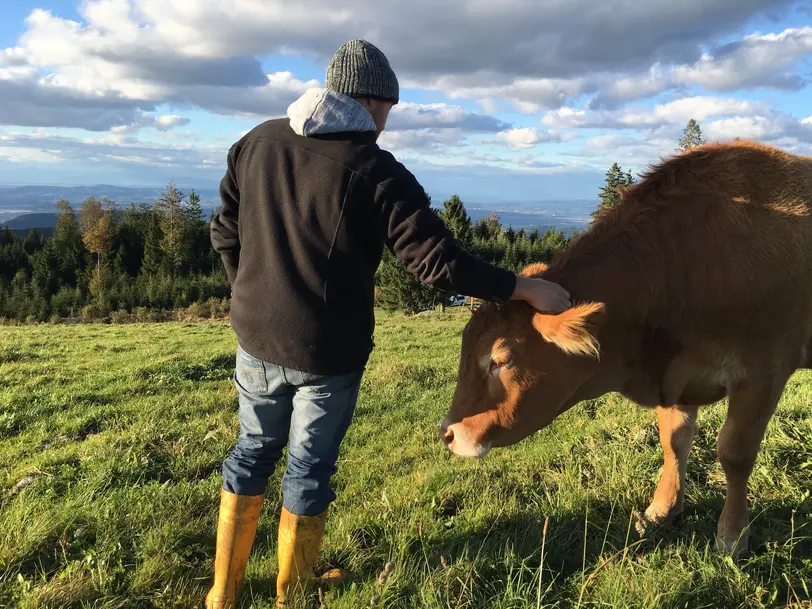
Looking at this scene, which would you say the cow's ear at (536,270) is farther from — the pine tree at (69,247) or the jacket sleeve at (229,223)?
the pine tree at (69,247)

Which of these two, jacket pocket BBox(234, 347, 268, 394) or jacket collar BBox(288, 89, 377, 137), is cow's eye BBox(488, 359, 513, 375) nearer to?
jacket pocket BBox(234, 347, 268, 394)

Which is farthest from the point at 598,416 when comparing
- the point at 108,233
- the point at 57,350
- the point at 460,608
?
the point at 108,233

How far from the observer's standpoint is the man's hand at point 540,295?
8.34 ft

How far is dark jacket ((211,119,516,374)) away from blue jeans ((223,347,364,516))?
0.34ft

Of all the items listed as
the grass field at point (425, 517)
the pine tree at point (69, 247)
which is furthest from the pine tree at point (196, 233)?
the grass field at point (425, 517)

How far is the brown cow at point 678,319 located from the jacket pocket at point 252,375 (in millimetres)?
946

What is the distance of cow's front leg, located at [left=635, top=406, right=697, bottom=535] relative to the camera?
3.32 m

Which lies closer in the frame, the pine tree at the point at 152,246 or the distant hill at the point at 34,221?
the pine tree at the point at 152,246

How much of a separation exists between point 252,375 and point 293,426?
31cm

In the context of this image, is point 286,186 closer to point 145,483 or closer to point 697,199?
point 697,199

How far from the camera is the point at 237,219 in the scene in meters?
2.76

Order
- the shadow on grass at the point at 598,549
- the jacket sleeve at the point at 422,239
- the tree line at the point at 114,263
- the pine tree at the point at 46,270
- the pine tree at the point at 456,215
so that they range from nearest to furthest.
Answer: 1. the jacket sleeve at the point at 422,239
2. the shadow on grass at the point at 598,549
3. the pine tree at the point at 456,215
4. the tree line at the point at 114,263
5. the pine tree at the point at 46,270

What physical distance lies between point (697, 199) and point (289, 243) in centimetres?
225

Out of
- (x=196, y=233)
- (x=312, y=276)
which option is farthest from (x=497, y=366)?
(x=196, y=233)
